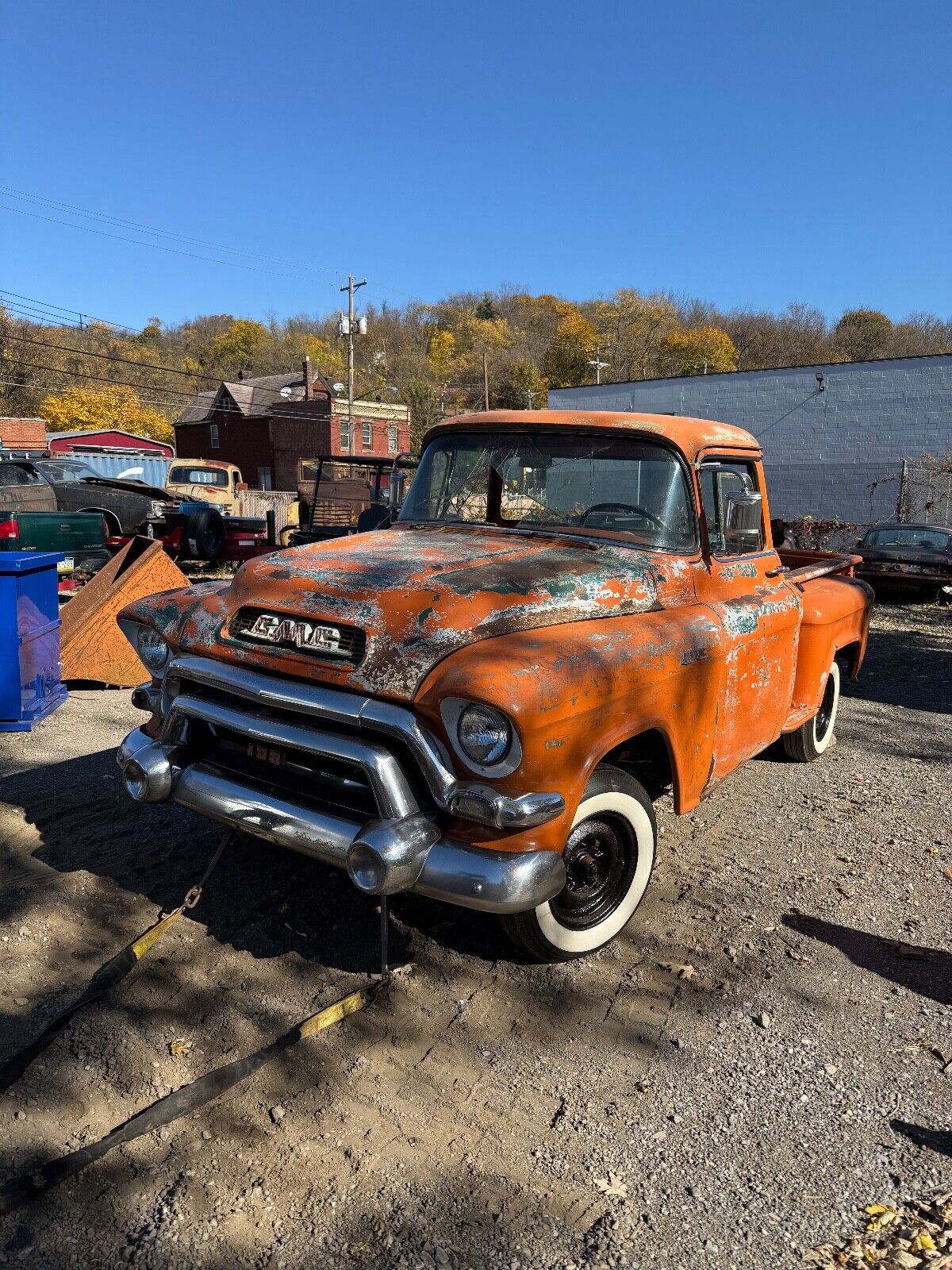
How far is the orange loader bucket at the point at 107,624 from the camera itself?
6.89 m

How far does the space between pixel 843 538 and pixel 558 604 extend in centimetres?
2009

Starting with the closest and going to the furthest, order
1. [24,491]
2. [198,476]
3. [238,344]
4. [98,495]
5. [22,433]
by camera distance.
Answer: [24,491]
[98,495]
[198,476]
[22,433]
[238,344]

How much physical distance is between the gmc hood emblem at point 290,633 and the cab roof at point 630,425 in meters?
1.50

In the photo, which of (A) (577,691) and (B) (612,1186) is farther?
(A) (577,691)

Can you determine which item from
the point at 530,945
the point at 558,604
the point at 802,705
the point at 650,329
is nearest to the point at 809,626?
the point at 802,705

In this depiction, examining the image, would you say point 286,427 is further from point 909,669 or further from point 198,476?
point 909,669

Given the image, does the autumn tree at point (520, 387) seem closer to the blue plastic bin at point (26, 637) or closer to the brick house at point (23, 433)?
the brick house at point (23, 433)

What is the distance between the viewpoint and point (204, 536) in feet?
49.8

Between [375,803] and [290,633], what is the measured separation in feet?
2.32

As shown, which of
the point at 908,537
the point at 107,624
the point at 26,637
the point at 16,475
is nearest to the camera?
the point at 26,637

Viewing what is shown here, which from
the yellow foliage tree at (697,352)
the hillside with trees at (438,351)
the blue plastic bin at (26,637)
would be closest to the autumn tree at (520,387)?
the hillside with trees at (438,351)

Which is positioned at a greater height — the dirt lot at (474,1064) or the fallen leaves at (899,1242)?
the fallen leaves at (899,1242)

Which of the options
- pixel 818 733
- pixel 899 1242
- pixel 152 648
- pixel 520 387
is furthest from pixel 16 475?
pixel 520 387

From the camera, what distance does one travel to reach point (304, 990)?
3.05m
